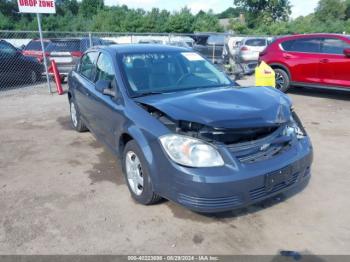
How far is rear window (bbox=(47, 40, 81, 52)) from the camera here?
39.0 ft

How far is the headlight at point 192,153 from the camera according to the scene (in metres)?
2.88

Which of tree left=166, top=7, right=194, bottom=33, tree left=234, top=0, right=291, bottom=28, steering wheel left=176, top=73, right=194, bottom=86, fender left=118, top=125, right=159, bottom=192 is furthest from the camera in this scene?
tree left=234, top=0, right=291, bottom=28

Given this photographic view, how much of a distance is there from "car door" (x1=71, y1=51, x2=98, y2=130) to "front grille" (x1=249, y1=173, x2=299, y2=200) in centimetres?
276

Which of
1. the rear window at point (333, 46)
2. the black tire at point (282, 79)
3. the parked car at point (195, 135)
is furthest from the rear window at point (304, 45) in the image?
the parked car at point (195, 135)

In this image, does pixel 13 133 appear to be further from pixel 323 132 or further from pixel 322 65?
pixel 322 65

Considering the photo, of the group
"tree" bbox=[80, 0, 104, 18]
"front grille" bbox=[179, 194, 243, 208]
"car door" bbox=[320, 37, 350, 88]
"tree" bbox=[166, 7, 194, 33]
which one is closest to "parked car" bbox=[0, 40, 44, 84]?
"car door" bbox=[320, 37, 350, 88]

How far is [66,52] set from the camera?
37.9ft

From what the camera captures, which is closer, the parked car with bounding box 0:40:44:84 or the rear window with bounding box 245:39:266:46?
the parked car with bounding box 0:40:44:84

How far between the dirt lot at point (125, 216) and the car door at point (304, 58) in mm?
4112

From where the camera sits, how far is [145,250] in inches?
115

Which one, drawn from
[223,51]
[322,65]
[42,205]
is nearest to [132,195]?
[42,205]

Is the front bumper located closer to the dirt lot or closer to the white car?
the dirt lot

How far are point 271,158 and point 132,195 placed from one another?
5.23 ft

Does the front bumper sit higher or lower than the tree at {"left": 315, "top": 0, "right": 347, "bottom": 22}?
lower
